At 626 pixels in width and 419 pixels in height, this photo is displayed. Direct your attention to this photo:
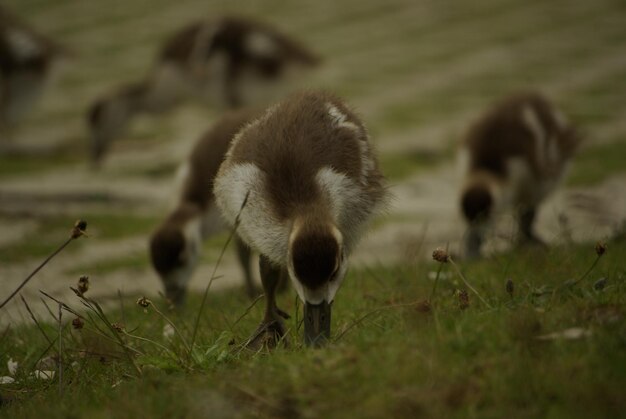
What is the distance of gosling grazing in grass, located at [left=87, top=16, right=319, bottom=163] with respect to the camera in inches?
542

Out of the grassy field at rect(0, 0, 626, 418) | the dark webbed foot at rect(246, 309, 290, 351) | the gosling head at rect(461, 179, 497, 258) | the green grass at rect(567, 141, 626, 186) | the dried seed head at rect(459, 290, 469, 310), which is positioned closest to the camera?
the grassy field at rect(0, 0, 626, 418)

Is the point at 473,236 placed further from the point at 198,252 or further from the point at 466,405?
the point at 466,405

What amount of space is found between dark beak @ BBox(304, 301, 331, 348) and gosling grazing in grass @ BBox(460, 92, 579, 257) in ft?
15.3

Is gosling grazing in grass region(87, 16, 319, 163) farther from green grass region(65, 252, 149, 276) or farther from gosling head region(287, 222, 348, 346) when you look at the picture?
gosling head region(287, 222, 348, 346)

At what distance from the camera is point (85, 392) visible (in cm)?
432

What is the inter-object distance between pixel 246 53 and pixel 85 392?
1009 centimetres

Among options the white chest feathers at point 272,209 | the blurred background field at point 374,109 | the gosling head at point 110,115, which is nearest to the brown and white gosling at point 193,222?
the blurred background field at point 374,109

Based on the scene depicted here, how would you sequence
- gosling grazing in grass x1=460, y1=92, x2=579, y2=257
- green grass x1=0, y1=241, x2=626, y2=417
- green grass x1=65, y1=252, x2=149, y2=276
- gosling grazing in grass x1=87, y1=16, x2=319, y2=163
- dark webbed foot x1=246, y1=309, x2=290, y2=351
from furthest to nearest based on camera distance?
gosling grazing in grass x1=87, y1=16, x2=319, y2=163
green grass x1=65, y1=252, x2=149, y2=276
gosling grazing in grass x1=460, y1=92, x2=579, y2=257
dark webbed foot x1=246, y1=309, x2=290, y2=351
green grass x1=0, y1=241, x2=626, y2=417

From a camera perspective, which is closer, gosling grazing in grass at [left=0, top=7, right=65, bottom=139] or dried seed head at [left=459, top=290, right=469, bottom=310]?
dried seed head at [left=459, top=290, right=469, bottom=310]

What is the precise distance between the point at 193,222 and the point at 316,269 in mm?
4501

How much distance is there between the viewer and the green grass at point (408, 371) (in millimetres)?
3311

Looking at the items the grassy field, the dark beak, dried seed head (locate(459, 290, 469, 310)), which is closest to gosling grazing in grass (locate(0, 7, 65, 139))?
the grassy field

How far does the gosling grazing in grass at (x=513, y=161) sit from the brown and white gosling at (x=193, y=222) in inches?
103

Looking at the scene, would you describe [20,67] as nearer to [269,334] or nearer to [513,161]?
[513,161]
